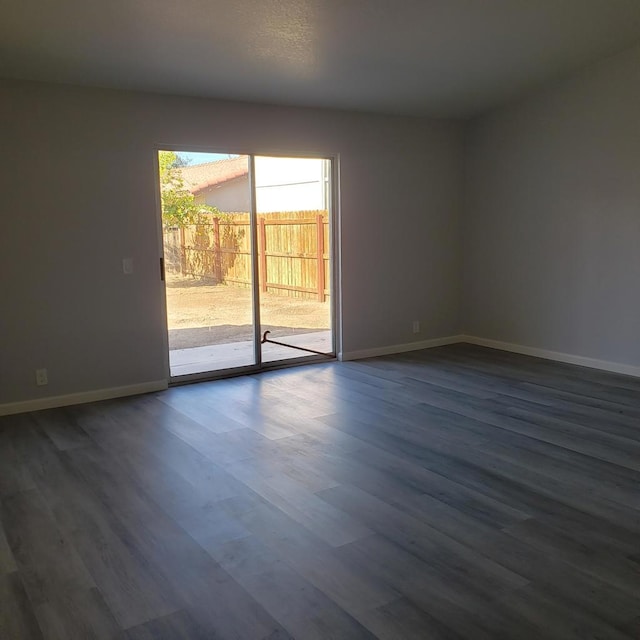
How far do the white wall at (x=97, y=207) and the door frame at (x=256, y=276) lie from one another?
0.04 m

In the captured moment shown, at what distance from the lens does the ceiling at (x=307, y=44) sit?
3.60 m

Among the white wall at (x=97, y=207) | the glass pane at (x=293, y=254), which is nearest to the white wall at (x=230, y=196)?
the glass pane at (x=293, y=254)

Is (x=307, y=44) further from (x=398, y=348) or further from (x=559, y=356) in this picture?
(x=559, y=356)

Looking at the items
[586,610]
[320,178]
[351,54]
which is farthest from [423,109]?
[586,610]

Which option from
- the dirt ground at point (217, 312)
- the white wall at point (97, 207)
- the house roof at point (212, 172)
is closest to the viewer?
the white wall at point (97, 207)

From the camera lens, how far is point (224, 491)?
319 cm

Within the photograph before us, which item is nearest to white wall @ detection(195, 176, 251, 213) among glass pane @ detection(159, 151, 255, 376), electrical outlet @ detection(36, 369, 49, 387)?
glass pane @ detection(159, 151, 255, 376)

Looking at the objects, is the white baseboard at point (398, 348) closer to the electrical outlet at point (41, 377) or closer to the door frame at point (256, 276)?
the door frame at point (256, 276)

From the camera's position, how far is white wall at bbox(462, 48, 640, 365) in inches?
211

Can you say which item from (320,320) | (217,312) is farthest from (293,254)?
(217,312)

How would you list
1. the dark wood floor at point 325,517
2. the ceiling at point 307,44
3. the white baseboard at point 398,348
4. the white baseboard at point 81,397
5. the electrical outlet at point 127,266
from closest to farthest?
the dark wood floor at point 325,517 → the ceiling at point 307,44 → the white baseboard at point 81,397 → the electrical outlet at point 127,266 → the white baseboard at point 398,348

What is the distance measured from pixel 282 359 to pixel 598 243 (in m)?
3.21

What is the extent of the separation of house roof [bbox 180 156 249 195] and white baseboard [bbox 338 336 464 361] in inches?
83.2

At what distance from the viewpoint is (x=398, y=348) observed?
21.7 feet
